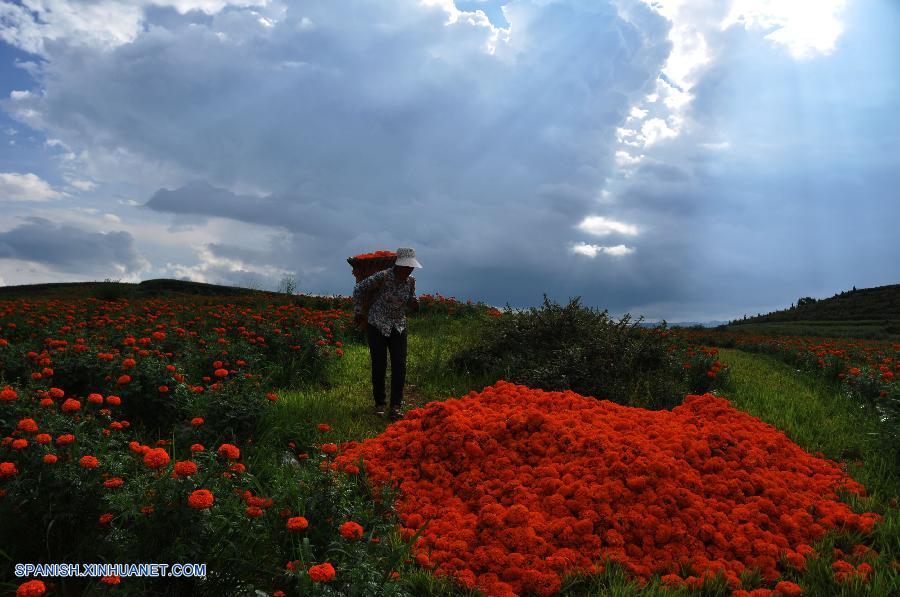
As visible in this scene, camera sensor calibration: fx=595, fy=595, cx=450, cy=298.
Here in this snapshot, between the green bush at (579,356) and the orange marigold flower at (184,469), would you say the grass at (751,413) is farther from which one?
the orange marigold flower at (184,469)

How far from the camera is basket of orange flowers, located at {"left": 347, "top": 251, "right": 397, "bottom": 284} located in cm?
872

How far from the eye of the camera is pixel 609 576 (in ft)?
12.4

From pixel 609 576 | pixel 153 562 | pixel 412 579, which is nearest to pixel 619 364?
pixel 609 576

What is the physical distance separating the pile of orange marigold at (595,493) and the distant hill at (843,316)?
2235 centimetres

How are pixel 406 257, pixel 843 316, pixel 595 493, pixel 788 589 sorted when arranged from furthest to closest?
pixel 843 316 < pixel 406 257 < pixel 595 493 < pixel 788 589

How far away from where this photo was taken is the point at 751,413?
25.1ft

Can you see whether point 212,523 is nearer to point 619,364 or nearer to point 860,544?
point 860,544

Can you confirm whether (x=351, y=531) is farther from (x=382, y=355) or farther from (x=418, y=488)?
(x=382, y=355)

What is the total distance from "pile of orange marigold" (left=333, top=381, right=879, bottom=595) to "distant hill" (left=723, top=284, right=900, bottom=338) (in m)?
22.3

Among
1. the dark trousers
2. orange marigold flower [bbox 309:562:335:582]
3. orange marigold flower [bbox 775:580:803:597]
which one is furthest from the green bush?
orange marigold flower [bbox 309:562:335:582]

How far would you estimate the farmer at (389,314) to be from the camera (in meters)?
7.53

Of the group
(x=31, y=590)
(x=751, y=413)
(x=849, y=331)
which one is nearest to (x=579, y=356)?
(x=751, y=413)

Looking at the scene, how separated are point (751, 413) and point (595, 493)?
4.33m

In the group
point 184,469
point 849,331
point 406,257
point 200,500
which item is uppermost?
point 406,257
